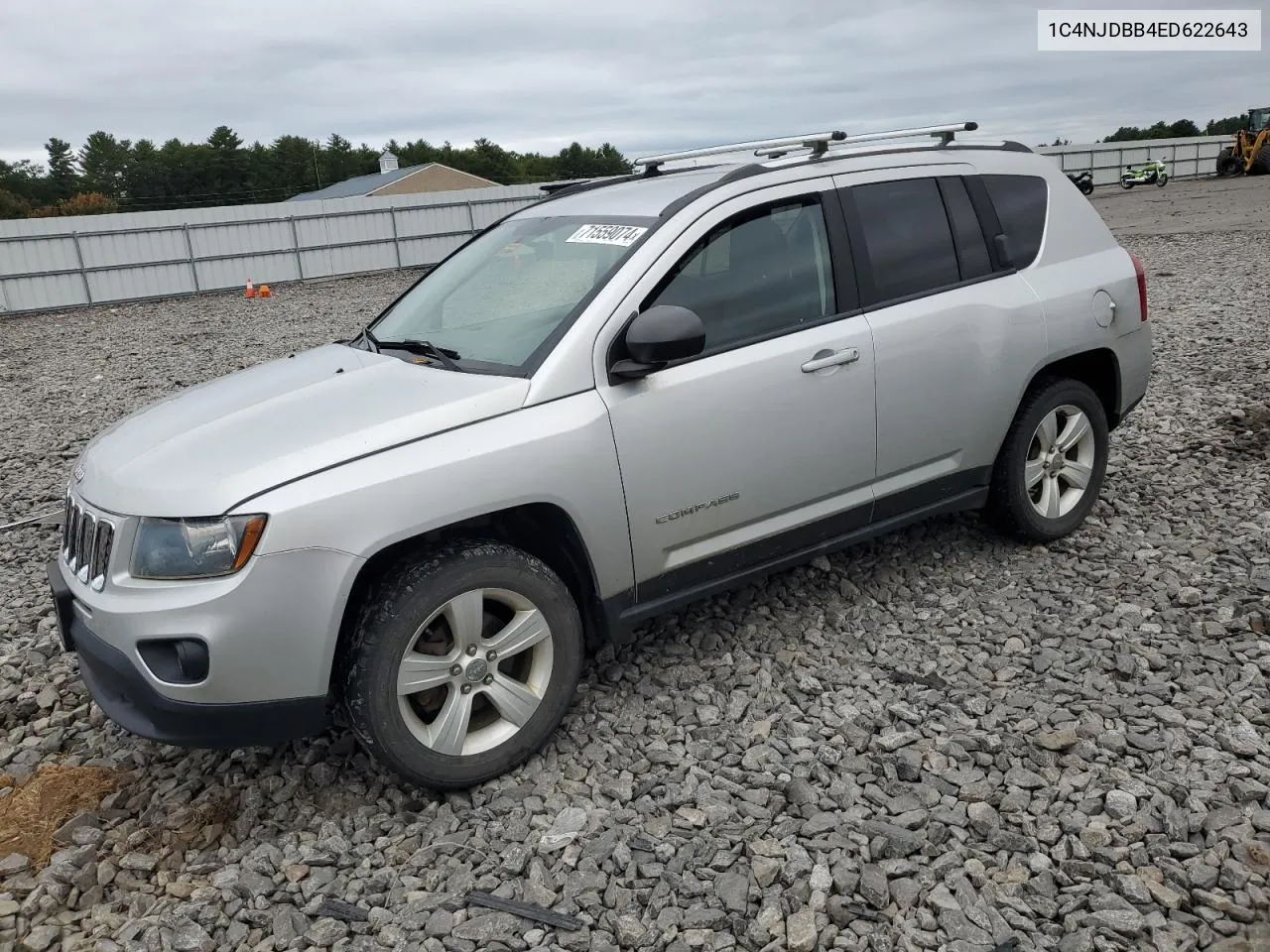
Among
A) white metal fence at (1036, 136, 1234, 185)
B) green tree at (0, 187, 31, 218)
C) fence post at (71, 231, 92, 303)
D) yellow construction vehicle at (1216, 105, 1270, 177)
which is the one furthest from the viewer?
green tree at (0, 187, 31, 218)

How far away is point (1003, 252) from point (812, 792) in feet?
8.62

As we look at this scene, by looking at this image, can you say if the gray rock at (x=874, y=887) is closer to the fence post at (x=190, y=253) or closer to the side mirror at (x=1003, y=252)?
the side mirror at (x=1003, y=252)

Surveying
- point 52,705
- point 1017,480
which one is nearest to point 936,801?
point 1017,480

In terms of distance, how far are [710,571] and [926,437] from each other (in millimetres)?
1165

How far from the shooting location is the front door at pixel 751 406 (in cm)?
343

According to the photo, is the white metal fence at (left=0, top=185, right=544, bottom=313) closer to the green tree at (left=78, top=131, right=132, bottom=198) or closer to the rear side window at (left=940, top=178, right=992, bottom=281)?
the rear side window at (left=940, top=178, right=992, bottom=281)

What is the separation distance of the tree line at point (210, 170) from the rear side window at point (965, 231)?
7640 centimetres

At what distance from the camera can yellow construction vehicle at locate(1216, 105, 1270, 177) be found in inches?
1486

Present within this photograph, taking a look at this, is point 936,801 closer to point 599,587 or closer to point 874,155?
point 599,587

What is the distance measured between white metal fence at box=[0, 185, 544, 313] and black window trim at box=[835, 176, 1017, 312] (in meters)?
19.8

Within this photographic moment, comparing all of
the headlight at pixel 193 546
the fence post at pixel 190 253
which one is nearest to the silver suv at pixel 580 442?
the headlight at pixel 193 546

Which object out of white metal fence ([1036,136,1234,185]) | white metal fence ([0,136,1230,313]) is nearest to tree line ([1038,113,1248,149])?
white metal fence ([1036,136,1234,185])

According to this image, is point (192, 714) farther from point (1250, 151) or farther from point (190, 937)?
point (1250, 151)

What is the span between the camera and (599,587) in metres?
3.39
